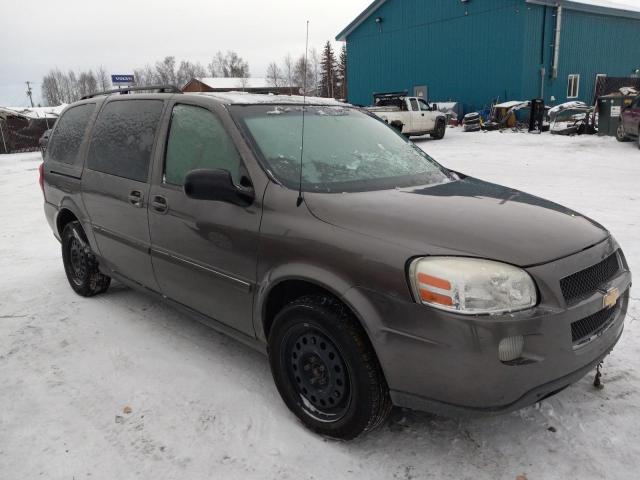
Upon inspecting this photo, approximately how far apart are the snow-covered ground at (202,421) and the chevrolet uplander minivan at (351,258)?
0.26 m

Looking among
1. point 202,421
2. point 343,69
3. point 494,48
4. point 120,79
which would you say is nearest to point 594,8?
point 494,48

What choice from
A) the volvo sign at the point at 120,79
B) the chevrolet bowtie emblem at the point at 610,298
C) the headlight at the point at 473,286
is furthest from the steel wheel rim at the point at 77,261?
the volvo sign at the point at 120,79

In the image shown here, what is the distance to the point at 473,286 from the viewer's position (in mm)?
2008

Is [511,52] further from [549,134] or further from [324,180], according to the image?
[324,180]

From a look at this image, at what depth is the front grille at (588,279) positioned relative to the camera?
2137 mm

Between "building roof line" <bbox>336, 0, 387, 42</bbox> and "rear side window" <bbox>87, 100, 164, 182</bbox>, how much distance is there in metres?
27.7

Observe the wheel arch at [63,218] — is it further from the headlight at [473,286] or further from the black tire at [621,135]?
the black tire at [621,135]

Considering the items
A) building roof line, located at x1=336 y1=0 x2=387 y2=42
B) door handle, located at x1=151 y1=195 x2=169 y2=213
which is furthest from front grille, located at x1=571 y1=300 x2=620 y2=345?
building roof line, located at x1=336 y1=0 x2=387 y2=42

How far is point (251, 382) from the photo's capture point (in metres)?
3.10

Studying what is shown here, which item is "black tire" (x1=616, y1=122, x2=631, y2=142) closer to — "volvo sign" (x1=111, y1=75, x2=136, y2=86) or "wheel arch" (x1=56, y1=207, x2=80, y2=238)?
"volvo sign" (x1=111, y1=75, x2=136, y2=86)

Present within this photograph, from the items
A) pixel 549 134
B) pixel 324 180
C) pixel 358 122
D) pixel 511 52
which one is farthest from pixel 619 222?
pixel 511 52

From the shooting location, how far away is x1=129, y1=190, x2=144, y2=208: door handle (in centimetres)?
344

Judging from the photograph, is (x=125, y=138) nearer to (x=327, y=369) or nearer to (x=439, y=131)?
(x=327, y=369)

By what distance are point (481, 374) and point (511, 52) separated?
2439cm
